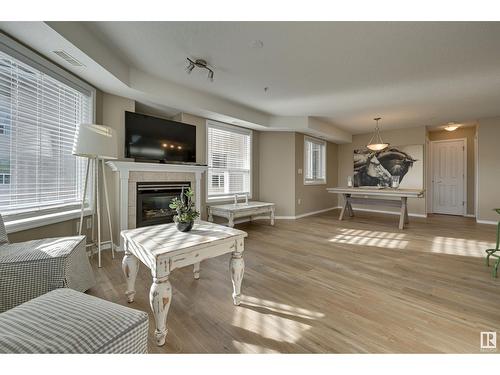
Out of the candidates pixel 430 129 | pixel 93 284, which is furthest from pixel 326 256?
pixel 430 129

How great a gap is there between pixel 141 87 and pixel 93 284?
7.85 ft

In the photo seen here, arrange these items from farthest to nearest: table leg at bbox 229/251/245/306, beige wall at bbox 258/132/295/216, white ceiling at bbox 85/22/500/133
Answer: beige wall at bbox 258/132/295/216 → white ceiling at bbox 85/22/500/133 → table leg at bbox 229/251/245/306

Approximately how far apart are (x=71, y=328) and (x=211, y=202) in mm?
3561

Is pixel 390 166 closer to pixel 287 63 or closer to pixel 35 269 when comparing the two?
pixel 287 63

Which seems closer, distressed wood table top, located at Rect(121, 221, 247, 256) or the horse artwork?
distressed wood table top, located at Rect(121, 221, 247, 256)

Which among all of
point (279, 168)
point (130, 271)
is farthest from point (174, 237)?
point (279, 168)

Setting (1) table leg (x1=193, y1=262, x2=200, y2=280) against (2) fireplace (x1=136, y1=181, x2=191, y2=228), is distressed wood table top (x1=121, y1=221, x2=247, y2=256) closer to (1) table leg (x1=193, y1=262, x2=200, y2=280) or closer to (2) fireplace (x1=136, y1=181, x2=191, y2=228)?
(1) table leg (x1=193, y1=262, x2=200, y2=280)

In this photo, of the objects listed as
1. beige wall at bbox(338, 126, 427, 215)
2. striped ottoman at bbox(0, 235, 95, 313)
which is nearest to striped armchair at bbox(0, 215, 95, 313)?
striped ottoman at bbox(0, 235, 95, 313)

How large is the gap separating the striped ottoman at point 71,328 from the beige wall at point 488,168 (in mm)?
6887

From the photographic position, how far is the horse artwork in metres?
5.80

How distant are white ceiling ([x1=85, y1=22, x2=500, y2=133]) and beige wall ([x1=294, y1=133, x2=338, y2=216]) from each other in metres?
1.59

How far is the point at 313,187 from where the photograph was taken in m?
6.10

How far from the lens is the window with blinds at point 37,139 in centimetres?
198
